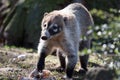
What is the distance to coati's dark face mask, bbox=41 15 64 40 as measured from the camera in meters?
7.82

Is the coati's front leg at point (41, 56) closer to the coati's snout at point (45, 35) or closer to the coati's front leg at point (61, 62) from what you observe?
the coati's snout at point (45, 35)

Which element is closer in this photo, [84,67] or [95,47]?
[95,47]

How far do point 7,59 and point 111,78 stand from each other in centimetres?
437

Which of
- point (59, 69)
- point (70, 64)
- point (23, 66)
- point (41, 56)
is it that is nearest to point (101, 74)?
point (70, 64)

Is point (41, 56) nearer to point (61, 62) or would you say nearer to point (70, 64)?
point (70, 64)

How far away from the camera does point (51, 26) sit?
8023 mm

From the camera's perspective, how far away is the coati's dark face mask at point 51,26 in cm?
782

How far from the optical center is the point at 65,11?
9391mm

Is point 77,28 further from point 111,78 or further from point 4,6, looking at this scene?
point 4,6

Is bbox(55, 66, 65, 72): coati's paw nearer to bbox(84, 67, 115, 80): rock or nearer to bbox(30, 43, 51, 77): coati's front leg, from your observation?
bbox(30, 43, 51, 77): coati's front leg

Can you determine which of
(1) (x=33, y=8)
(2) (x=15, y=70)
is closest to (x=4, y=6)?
(1) (x=33, y=8)

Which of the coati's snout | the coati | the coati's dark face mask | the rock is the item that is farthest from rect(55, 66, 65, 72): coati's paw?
the rock

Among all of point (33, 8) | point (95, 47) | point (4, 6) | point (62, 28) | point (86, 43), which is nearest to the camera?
point (95, 47)

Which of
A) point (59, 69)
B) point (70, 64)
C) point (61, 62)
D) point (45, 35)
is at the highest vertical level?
point (45, 35)
